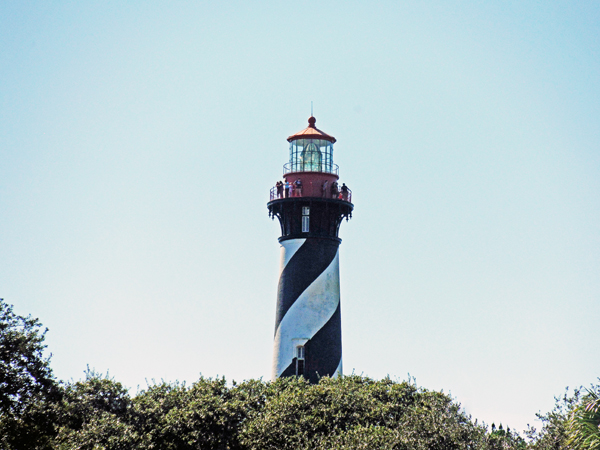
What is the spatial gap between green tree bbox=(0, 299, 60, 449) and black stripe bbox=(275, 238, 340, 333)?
17.9m

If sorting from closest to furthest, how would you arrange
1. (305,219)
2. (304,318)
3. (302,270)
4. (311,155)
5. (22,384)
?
1. (22,384)
2. (304,318)
3. (302,270)
4. (305,219)
5. (311,155)

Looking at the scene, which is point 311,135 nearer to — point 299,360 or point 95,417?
point 299,360

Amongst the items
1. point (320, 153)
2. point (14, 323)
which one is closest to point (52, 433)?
point (14, 323)

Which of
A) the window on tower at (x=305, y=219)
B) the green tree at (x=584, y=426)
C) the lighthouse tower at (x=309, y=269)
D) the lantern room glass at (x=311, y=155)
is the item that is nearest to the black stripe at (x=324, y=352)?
the lighthouse tower at (x=309, y=269)

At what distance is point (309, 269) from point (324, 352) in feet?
13.5

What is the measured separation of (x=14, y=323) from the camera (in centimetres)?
3634

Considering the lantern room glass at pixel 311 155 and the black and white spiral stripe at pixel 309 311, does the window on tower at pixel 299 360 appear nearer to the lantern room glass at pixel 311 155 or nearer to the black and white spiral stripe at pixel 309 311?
the black and white spiral stripe at pixel 309 311

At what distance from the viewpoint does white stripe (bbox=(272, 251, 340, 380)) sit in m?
52.5

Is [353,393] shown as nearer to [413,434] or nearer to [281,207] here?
[413,434]

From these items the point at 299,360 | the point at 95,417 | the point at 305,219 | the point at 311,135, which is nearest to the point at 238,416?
the point at 95,417

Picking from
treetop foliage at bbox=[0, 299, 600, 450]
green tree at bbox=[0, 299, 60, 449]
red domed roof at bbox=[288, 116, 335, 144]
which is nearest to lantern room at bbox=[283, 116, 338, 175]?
red domed roof at bbox=[288, 116, 335, 144]

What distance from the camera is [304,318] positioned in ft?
172

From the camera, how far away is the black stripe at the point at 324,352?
52031 millimetres

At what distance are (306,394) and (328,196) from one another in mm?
13443
